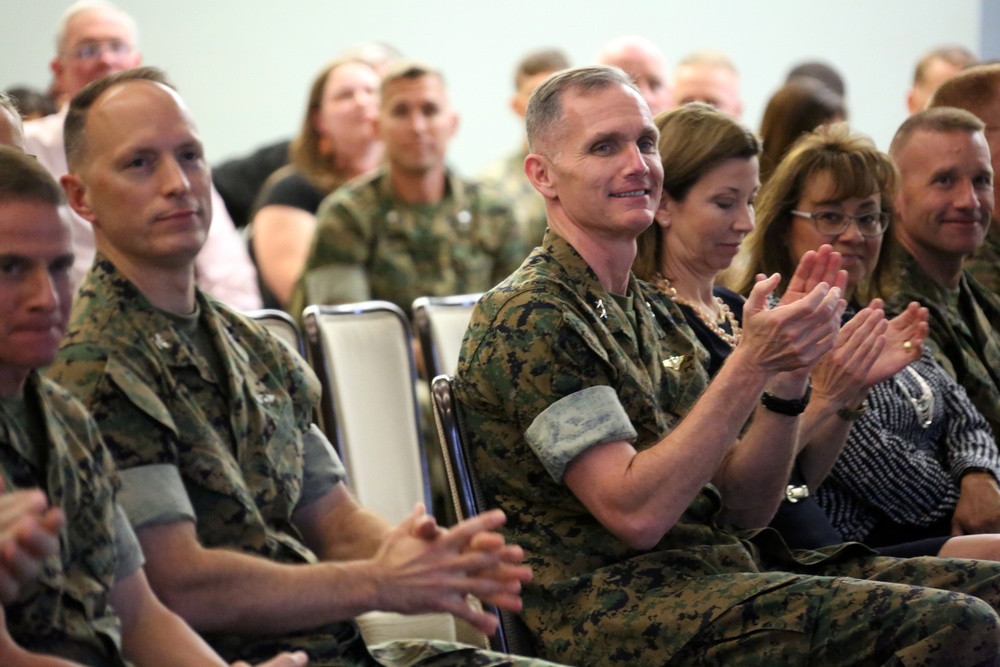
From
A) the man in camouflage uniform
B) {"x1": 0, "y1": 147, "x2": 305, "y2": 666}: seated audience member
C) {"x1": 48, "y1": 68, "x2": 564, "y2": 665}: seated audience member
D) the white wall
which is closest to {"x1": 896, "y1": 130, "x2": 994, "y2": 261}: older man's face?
the man in camouflage uniform

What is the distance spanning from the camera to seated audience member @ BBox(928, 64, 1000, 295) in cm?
328

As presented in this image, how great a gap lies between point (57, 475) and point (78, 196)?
0.49 m

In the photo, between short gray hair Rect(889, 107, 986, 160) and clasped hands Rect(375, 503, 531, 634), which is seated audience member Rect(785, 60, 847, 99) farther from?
clasped hands Rect(375, 503, 531, 634)

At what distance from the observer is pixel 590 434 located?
184 cm

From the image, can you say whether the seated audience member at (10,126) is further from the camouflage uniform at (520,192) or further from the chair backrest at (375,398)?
the camouflage uniform at (520,192)

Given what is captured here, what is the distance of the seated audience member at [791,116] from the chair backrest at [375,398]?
87 centimetres

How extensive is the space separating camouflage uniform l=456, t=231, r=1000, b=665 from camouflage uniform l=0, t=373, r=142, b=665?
0.60 meters

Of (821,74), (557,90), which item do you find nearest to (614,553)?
(557,90)

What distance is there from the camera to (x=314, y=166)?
14.5ft

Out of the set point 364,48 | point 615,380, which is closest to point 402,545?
point 615,380

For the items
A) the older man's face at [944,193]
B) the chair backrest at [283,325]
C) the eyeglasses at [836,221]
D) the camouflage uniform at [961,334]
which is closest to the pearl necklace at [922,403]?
the camouflage uniform at [961,334]

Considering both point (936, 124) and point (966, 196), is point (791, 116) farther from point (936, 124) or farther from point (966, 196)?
point (966, 196)

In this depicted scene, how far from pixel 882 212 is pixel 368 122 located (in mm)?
2176

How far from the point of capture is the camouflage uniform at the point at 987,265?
10.9ft
